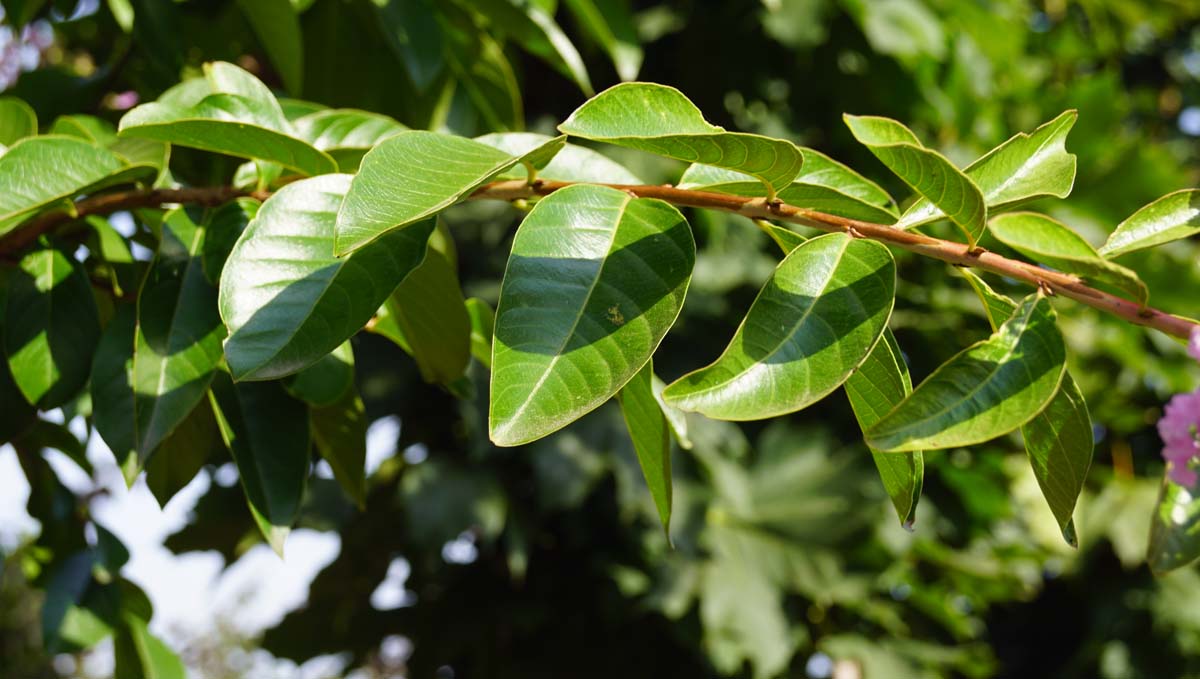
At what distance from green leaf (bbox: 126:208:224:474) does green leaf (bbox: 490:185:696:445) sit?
25 cm

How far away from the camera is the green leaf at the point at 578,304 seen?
0.44 metres

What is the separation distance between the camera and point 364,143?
2.33 ft

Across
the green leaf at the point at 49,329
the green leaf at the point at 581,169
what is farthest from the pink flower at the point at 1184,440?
the green leaf at the point at 49,329

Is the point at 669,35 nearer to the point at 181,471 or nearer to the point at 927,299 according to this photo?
the point at 927,299

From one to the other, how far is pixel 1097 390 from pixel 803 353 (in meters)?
2.31

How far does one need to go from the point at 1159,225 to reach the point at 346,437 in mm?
553

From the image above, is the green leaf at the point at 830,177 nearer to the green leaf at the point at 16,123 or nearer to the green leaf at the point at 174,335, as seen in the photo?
A: the green leaf at the point at 174,335

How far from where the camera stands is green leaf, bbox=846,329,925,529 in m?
0.52

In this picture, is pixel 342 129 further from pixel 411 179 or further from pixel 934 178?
pixel 934 178

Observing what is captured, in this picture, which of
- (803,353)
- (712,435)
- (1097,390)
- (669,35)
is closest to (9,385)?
(803,353)

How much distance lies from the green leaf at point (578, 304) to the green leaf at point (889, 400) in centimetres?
11

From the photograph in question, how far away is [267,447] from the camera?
0.69 metres

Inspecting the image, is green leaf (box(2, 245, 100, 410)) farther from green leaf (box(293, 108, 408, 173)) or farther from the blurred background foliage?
the blurred background foliage

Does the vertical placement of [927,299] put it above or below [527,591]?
above
